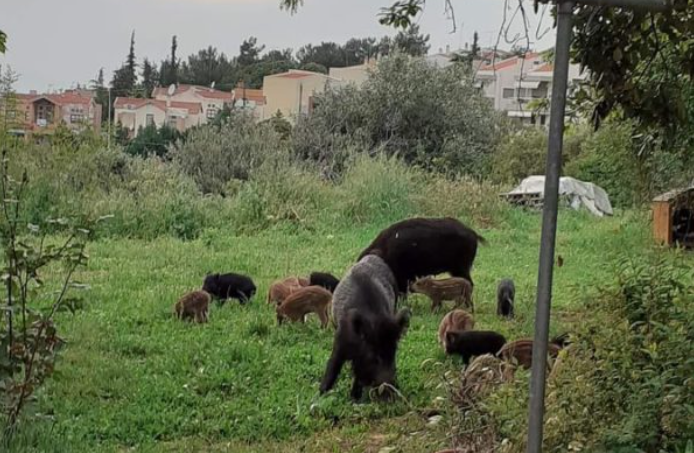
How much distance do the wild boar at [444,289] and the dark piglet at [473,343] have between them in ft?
6.18

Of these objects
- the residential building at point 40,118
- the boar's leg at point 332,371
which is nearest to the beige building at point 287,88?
the residential building at point 40,118

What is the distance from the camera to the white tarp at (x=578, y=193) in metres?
18.0

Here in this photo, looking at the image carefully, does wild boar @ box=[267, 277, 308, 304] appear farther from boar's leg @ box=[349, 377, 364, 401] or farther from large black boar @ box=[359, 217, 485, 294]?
boar's leg @ box=[349, 377, 364, 401]

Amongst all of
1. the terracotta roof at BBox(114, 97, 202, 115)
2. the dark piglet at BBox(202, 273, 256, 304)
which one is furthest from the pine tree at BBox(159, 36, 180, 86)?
the dark piglet at BBox(202, 273, 256, 304)

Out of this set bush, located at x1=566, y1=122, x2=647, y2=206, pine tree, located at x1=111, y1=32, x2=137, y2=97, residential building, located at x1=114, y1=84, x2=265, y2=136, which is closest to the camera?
bush, located at x1=566, y1=122, x2=647, y2=206

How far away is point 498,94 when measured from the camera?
33969mm

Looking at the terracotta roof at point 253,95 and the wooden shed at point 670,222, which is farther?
the terracotta roof at point 253,95

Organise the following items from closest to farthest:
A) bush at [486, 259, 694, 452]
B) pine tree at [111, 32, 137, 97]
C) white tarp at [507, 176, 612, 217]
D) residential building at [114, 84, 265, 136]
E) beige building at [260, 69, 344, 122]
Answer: bush at [486, 259, 694, 452] < white tarp at [507, 176, 612, 217] < residential building at [114, 84, 265, 136] < beige building at [260, 69, 344, 122] < pine tree at [111, 32, 137, 97]

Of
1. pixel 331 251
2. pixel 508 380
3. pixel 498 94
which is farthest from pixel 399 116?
pixel 508 380

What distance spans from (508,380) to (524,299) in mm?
4339

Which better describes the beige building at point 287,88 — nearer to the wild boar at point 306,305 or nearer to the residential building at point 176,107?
the residential building at point 176,107

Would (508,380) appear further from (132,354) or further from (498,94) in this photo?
(498,94)

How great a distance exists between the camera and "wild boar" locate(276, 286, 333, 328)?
7.54 m

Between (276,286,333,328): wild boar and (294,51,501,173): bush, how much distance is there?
16.7m
